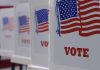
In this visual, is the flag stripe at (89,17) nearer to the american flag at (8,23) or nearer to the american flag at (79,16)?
the american flag at (79,16)

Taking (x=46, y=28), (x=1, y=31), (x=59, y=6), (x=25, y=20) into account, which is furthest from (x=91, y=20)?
(x=1, y=31)

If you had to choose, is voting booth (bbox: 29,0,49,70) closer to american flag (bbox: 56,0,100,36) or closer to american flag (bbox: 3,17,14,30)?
american flag (bbox: 56,0,100,36)

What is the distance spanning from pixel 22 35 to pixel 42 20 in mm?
352

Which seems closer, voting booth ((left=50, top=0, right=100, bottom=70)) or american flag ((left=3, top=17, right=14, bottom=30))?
voting booth ((left=50, top=0, right=100, bottom=70))

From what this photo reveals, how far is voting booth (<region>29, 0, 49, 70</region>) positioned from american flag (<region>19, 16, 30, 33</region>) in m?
0.25

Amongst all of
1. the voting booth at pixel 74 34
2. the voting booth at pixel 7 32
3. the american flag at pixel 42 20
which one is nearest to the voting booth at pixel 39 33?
the american flag at pixel 42 20

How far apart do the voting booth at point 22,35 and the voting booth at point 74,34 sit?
52cm

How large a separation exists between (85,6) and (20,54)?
784mm

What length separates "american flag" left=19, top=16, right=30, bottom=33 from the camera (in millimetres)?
1459

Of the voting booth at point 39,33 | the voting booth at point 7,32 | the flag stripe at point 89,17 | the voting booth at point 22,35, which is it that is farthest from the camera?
the voting booth at point 7,32

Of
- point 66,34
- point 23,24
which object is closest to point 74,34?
point 66,34

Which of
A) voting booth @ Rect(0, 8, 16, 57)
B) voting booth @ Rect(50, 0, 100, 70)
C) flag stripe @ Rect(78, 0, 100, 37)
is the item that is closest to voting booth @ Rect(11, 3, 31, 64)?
voting booth @ Rect(0, 8, 16, 57)

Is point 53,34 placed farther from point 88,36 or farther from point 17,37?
point 17,37

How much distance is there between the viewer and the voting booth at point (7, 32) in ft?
5.79
